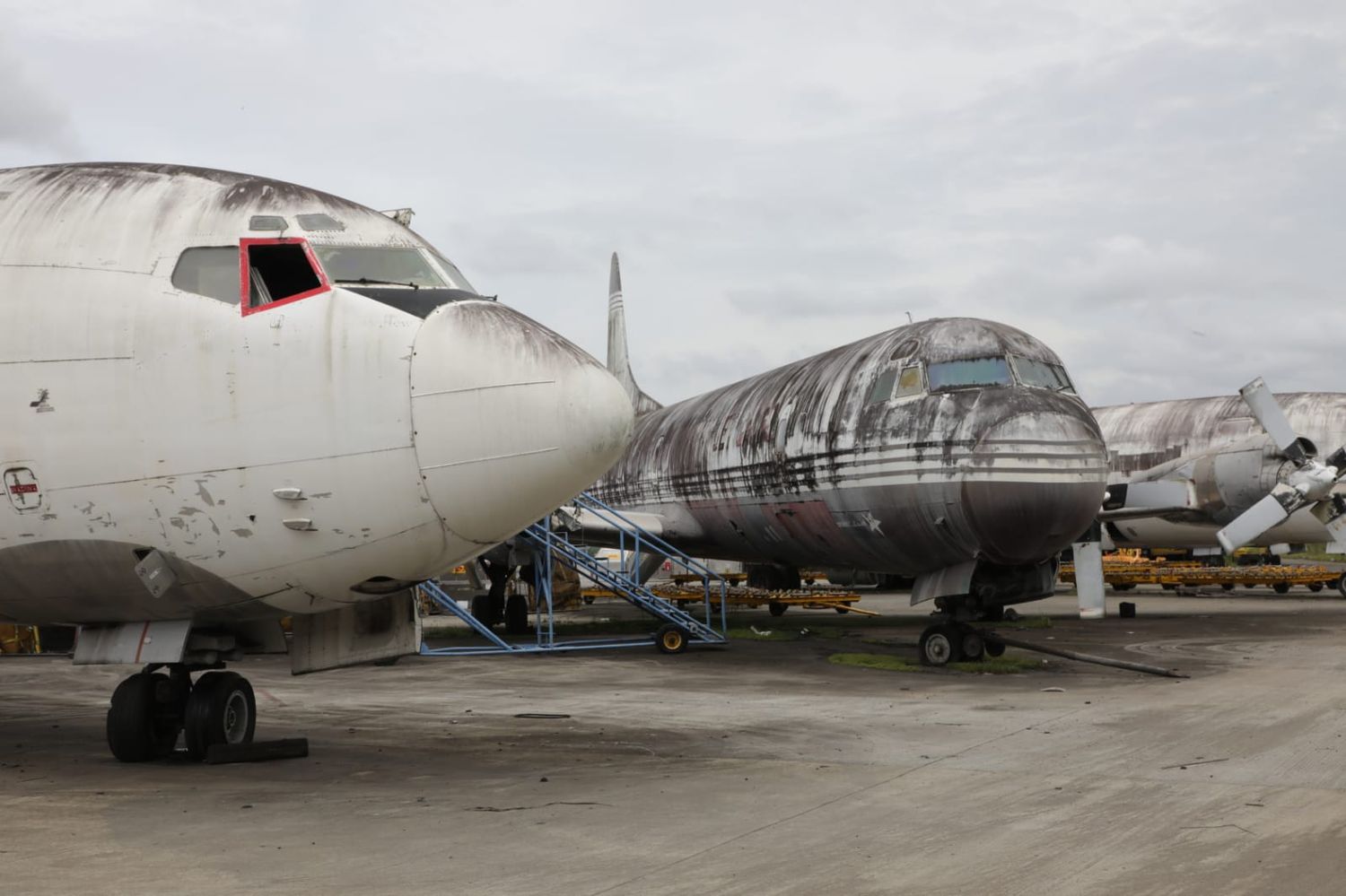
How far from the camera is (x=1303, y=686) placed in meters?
13.0

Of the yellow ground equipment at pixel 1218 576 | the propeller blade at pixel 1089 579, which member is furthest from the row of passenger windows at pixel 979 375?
the yellow ground equipment at pixel 1218 576

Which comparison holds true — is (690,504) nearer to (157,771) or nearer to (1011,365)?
(1011,365)

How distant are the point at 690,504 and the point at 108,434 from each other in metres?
14.3

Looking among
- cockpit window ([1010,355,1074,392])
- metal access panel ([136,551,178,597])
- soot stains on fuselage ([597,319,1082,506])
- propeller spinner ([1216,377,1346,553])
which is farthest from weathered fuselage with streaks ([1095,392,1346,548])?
metal access panel ([136,551,178,597])

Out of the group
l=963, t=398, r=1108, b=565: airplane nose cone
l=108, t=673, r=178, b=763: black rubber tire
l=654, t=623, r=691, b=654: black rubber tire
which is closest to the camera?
l=108, t=673, r=178, b=763: black rubber tire

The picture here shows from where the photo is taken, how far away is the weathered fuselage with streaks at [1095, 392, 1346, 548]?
2516cm

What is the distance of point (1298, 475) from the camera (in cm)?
2312

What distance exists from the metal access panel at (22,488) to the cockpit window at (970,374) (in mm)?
10671

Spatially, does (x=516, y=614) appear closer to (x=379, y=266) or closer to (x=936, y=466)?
(x=936, y=466)

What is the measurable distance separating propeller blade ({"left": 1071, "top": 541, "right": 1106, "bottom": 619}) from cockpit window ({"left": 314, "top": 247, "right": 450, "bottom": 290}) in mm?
13588

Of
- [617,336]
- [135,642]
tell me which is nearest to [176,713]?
[135,642]

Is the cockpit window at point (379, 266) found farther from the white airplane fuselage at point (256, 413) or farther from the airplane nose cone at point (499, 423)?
the airplane nose cone at point (499, 423)

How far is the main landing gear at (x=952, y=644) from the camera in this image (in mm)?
15789

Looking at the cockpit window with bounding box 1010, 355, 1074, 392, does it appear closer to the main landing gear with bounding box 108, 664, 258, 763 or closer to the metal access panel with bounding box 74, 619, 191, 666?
the main landing gear with bounding box 108, 664, 258, 763
